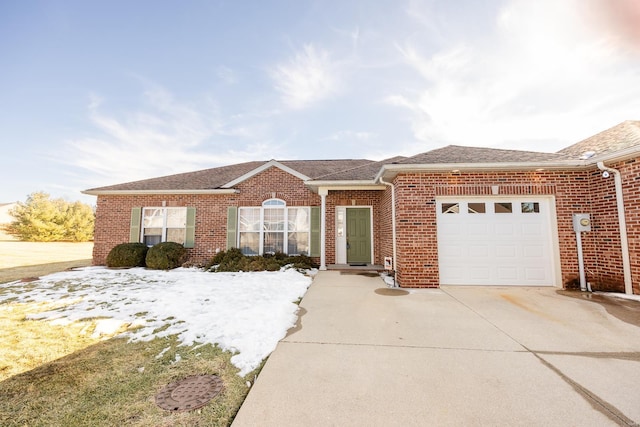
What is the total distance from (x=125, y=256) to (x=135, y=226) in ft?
4.91

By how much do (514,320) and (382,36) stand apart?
351 inches

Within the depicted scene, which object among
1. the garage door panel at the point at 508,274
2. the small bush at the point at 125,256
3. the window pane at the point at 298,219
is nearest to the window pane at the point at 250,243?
the window pane at the point at 298,219

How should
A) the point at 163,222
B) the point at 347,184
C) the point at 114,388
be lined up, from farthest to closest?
the point at 163,222
the point at 347,184
the point at 114,388

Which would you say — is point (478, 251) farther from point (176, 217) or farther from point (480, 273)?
point (176, 217)

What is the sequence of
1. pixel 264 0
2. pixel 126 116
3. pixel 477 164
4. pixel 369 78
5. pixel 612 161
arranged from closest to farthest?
pixel 612 161 → pixel 477 164 → pixel 264 0 → pixel 369 78 → pixel 126 116

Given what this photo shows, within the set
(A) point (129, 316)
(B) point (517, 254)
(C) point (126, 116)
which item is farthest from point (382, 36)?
(C) point (126, 116)

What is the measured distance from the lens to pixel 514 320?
13.4 feet

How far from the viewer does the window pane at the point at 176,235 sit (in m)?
10.6

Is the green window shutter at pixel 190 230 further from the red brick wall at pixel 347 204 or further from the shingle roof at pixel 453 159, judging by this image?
the red brick wall at pixel 347 204

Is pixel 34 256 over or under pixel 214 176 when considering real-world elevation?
under

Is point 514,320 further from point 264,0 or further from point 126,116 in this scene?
point 126,116

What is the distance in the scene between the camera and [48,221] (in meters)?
26.4

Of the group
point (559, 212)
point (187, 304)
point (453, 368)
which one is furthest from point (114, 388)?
point (559, 212)

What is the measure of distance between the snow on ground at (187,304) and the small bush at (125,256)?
1.44m
